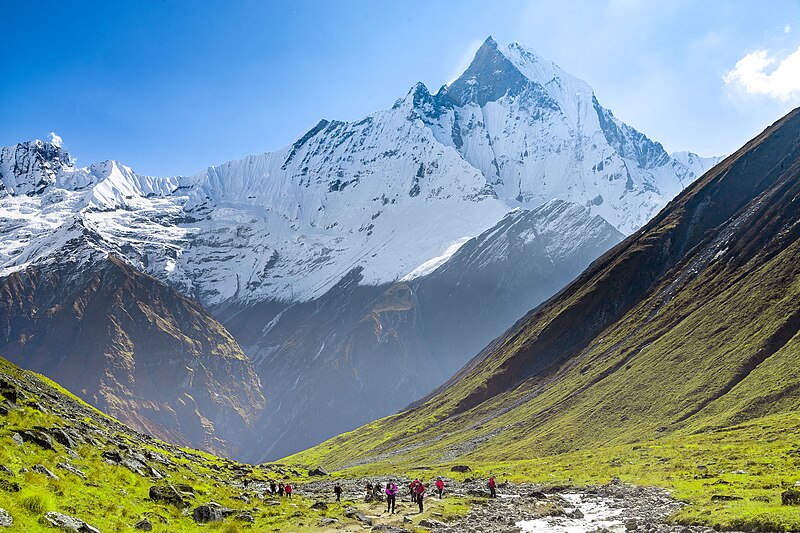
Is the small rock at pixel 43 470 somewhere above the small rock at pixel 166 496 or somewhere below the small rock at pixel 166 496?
above

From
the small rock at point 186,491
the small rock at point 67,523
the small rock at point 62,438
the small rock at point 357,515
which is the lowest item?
the small rock at point 357,515

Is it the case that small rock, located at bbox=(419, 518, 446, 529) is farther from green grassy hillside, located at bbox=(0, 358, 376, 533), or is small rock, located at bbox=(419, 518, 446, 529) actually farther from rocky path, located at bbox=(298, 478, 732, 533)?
green grassy hillside, located at bbox=(0, 358, 376, 533)

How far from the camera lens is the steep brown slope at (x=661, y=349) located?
325 ft

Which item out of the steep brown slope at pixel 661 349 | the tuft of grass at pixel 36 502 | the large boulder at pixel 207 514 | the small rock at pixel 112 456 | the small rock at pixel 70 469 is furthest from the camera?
the steep brown slope at pixel 661 349

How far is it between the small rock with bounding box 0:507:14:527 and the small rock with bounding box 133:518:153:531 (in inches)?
251

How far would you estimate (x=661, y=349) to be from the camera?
127 meters

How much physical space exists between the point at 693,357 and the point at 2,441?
113 metres

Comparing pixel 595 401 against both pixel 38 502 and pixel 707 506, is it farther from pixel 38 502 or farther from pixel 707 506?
pixel 38 502

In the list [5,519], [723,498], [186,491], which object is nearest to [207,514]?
[186,491]

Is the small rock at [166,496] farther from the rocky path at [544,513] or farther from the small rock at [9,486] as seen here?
the small rock at [9,486]

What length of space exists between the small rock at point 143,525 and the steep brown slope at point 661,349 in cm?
7772

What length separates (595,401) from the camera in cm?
12362

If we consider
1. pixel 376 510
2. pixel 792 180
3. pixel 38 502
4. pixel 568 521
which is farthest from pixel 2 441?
pixel 792 180

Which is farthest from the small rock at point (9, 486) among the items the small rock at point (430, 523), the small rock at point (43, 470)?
the small rock at point (430, 523)
